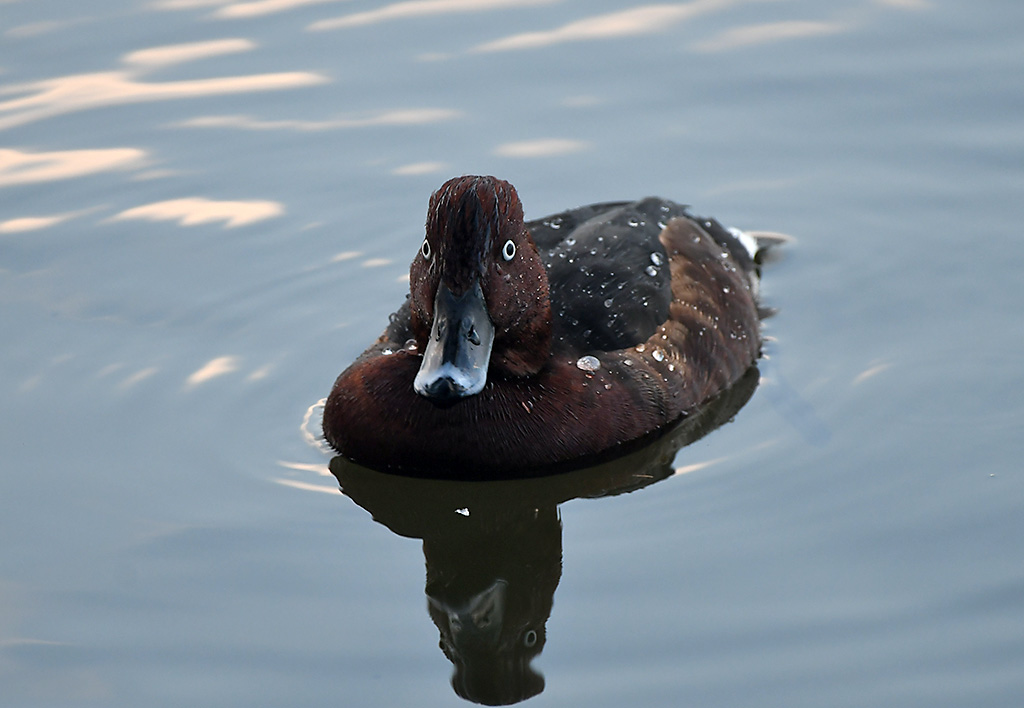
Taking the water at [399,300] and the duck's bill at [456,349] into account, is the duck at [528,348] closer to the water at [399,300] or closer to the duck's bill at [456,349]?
the duck's bill at [456,349]

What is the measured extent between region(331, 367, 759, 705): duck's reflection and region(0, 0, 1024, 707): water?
68 millimetres

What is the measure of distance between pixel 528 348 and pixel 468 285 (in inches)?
21.4

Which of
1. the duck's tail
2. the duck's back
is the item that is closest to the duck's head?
the duck's back

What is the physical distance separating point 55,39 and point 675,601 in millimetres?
6971

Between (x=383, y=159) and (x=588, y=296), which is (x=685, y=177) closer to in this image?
(x=383, y=159)

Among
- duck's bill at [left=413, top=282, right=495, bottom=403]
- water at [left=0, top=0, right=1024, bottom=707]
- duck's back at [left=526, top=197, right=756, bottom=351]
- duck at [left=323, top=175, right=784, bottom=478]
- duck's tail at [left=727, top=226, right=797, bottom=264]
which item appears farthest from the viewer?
duck's tail at [left=727, top=226, right=797, bottom=264]

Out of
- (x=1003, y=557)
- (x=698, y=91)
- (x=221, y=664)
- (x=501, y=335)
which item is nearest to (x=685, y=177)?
(x=698, y=91)

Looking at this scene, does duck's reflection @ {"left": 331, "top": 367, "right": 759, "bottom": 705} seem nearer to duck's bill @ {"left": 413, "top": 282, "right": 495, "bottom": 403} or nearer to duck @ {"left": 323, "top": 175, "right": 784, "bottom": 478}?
duck @ {"left": 323, "top": 175, "right": 784, "bottom": 478}

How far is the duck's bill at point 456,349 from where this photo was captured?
→ 258 inches

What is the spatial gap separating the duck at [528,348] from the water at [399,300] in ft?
0.85

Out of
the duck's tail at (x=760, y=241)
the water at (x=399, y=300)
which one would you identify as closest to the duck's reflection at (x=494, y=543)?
the water at (x=399, y=300)

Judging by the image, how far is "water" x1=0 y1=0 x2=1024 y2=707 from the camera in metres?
6.01

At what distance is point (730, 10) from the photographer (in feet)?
37.2

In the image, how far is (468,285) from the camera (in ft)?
22.0
